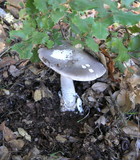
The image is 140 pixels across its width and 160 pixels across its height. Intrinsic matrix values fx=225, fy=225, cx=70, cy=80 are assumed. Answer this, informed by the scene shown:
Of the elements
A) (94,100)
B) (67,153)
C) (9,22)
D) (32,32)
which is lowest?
(67,153)

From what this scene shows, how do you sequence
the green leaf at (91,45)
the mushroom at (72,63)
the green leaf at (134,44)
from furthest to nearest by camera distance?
1. the green leaf at (134,44)
2. the mushroom at (72,63)
3. the green leaf at (91,45)

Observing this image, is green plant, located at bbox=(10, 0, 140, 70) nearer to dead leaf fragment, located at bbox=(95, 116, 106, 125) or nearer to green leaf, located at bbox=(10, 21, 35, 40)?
green leaf, located at bbox=(10, 21, 35, 40)

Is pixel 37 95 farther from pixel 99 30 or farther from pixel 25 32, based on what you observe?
pixel 99 30

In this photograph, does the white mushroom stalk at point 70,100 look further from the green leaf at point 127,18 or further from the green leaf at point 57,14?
the green leaf at point 127,18

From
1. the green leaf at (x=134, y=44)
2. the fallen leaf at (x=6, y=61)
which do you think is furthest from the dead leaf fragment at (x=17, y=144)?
the green leaf at (x=134, y=44)

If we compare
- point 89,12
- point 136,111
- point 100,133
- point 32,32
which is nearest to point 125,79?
point 136,111

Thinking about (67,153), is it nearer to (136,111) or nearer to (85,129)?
(85,129)

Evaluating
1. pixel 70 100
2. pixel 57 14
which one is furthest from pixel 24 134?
pixel 57 14
